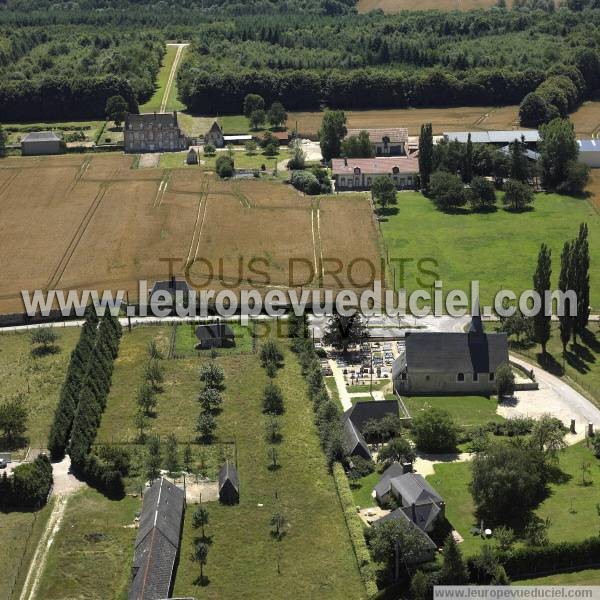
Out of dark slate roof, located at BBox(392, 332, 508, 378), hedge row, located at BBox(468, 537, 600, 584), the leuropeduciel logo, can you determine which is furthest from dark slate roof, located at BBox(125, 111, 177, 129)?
hedge row, located at BBox(468, 537, 600, 584)

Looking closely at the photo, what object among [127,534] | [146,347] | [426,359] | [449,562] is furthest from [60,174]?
[449,562]

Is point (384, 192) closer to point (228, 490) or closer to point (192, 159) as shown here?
point (192, 159)

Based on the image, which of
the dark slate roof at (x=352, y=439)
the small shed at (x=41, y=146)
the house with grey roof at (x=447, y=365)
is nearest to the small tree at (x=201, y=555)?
the dark slate roof at (x=352, y=439)

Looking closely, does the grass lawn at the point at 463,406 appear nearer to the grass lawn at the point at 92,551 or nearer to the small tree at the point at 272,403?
the small tree at the point at 272,403

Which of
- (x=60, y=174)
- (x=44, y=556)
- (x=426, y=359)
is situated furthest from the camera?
(x=60, y=174)

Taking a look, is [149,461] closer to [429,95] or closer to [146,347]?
[146,347]

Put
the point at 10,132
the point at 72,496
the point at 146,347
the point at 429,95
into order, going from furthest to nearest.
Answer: the point at 429,95
the point at 10,132
the point at 146,347
the point at 72,496

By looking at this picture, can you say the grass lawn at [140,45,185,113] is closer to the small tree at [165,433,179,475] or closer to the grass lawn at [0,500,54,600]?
the small tree at [165,433,179,475]
